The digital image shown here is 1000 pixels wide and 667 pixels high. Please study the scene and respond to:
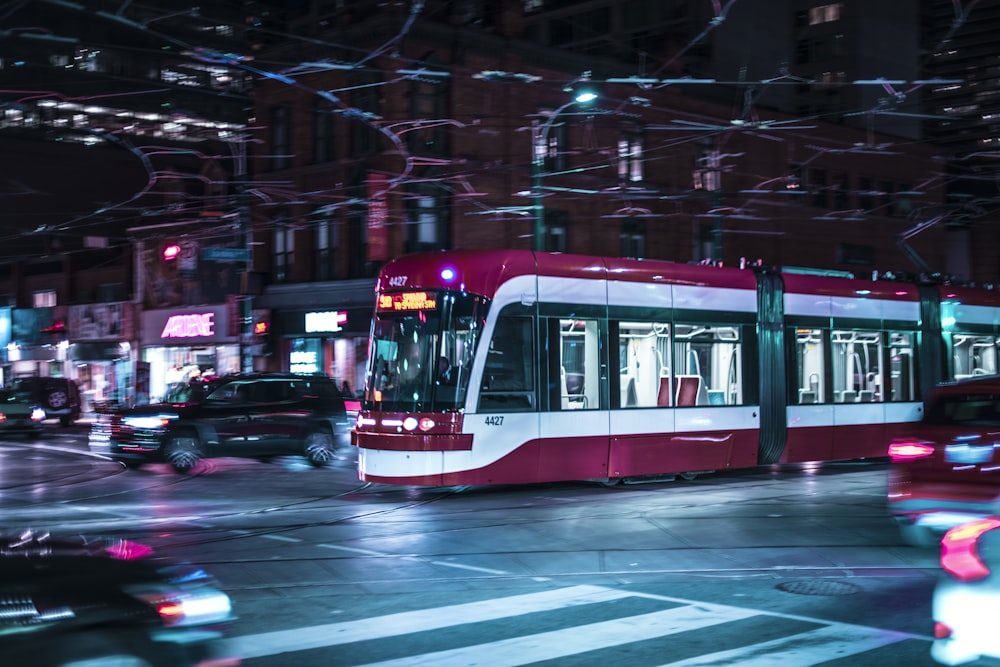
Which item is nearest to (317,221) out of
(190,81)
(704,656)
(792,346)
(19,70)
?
(792,346)

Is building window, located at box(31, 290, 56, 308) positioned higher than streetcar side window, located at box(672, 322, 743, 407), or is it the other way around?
building window, located at box(31, 290, 56, 308)

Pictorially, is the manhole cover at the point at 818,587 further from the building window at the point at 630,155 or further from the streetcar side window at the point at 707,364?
the building window at the point at 630,155

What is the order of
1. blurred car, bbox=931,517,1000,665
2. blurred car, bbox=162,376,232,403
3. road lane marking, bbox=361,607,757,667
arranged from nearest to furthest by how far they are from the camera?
blurred car, bbox=931,517,1000,665 < road lane marking, bbox=361,607,757,667 < blurred car, bbox=162,376,232,403

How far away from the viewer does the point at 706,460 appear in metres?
18.2

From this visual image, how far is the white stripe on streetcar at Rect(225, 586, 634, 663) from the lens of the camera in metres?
7.60

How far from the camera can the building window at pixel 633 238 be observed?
133 feet

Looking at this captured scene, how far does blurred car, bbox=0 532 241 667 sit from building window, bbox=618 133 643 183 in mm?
34789

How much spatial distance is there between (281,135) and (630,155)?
41.8ft

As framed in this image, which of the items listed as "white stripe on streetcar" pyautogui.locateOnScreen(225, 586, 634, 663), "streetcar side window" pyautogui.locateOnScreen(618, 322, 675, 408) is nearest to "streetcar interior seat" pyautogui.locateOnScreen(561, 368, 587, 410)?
"streetcar side window" pyautogui.locateOnScreen(618, 322, 675, 408)

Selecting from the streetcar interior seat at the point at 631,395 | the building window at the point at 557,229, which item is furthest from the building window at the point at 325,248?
the streetcar interior seat at the point at 631,395

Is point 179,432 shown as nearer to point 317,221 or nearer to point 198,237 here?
point 317,221

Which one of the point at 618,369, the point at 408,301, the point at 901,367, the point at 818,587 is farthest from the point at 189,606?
the point at 901,367

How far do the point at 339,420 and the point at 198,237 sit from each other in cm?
2279

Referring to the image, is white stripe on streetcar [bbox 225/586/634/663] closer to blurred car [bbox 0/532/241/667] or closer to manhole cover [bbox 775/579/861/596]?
manhole cover [bbox 775/579/861/596]
